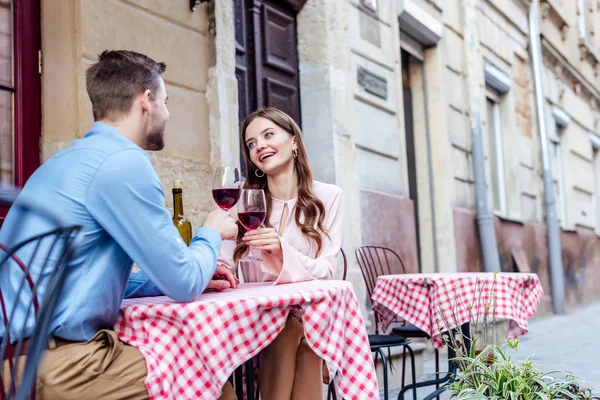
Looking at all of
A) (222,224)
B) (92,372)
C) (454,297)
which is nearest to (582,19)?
(454,297)

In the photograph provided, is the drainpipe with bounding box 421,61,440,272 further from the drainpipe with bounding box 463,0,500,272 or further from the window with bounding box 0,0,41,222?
the window with bounding box 0,0,41,222

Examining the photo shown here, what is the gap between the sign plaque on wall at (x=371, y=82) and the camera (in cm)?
655

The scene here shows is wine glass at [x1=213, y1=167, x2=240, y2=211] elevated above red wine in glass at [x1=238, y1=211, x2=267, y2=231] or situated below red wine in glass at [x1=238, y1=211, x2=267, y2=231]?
above

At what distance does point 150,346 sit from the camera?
6.81ft

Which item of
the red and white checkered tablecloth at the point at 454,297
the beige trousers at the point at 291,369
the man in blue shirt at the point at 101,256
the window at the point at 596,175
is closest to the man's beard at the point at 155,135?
the man in blue shirt at the point at 101,256

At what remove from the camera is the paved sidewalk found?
5634mm

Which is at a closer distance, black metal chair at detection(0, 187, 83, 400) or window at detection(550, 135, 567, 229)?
black metal chair at detection(0, 187, 83, 400)

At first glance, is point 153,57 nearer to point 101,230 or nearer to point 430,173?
point 101,230

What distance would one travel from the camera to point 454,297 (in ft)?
12.3

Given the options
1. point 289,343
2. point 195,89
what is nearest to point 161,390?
point 289,343

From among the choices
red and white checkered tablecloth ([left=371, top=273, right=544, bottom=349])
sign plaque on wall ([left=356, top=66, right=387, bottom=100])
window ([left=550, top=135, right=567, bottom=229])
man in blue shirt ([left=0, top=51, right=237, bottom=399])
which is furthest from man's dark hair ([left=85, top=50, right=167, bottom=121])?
window ([left=550, top=135, right=567, bottom=229])

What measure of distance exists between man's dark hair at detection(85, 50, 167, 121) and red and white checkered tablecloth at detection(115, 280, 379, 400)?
0.58 metres

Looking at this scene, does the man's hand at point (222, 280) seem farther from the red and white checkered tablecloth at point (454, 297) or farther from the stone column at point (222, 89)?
the stone column at point (222, 89)

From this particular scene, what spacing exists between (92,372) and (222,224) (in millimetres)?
634
